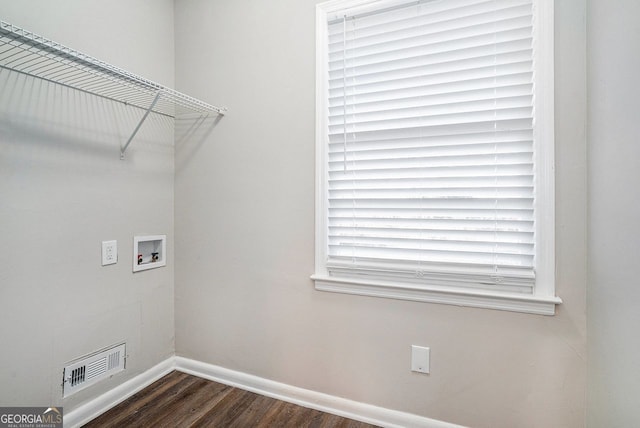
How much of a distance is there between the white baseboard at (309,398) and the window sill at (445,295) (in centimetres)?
57

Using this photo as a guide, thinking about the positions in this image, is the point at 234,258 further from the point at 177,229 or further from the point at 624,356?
the point at 624,356

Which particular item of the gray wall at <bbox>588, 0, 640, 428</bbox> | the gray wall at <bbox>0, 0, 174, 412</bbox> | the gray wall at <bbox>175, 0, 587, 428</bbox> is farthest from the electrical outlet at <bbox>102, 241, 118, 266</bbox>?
the gray wall at <bbox>588, 0, 640, 428</bbox>

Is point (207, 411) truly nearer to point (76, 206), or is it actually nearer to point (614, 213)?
point (76, 206)

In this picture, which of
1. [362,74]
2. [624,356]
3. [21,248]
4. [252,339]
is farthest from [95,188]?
[624,356]

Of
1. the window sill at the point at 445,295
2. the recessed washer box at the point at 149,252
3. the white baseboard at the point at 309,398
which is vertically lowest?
the white baseboard at the point at 309,398

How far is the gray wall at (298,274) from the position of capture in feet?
4.17

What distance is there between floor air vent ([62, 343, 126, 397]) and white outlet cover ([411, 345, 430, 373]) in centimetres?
158

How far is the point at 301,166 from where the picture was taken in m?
1.71

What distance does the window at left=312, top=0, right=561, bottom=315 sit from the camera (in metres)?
1.32

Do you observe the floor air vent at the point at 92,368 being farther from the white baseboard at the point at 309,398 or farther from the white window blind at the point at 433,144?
the white window blind at the point at 433,144

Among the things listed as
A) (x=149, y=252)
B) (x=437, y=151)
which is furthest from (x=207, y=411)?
(x=437, y=151)

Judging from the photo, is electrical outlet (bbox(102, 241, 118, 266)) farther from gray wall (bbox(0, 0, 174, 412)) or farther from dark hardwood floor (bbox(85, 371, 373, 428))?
dark hardwood floor (bbox(85, 371, 373, 428))

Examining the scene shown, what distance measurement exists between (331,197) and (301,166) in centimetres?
24

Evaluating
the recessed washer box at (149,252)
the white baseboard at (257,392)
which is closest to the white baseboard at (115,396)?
the white baseboard at (257,392)
